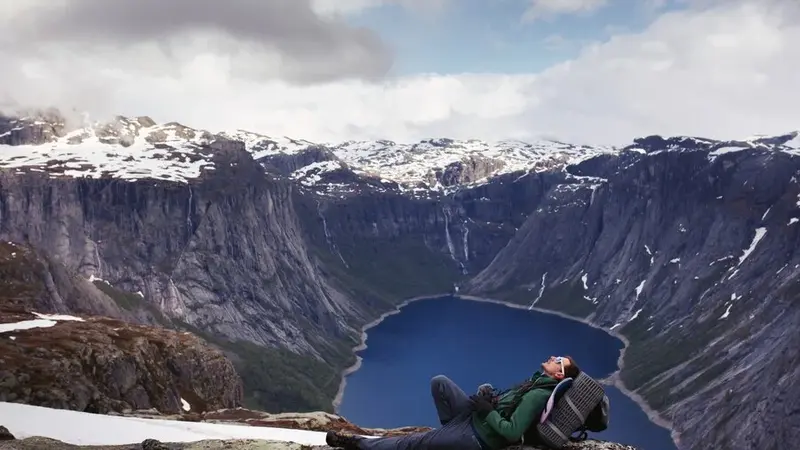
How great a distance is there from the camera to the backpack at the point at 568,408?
1853cm

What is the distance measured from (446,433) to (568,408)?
3396 millimetres

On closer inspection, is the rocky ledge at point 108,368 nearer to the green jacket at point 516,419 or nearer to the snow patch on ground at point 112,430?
the snow patch on ground at point 112,430

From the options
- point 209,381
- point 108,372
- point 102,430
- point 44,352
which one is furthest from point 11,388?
point 209,381

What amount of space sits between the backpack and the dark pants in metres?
1.90

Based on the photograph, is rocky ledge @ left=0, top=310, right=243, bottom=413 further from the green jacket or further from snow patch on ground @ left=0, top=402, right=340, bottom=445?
the green jacket

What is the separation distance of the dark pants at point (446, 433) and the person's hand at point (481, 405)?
538mm

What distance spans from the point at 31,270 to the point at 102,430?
136 metres

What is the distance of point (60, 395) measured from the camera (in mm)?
66250

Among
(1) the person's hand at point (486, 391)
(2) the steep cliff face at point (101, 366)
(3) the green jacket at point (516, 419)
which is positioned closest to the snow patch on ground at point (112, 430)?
(1) the person's hand at point (486, 391)

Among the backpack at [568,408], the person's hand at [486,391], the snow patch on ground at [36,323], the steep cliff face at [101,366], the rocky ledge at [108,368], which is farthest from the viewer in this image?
the snow patch on ground at [36,323]

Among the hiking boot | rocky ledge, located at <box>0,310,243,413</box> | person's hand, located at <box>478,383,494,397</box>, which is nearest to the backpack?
person's hand, located at <box>478,383,494,397</box>

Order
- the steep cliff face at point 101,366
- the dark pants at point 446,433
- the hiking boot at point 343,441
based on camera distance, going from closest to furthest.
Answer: the dark pants at point 446,433
the hiking boot at point 343,441
the steep cliff face at point 101,366

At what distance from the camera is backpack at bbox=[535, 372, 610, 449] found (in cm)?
1853

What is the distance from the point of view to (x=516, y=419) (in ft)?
61.1
